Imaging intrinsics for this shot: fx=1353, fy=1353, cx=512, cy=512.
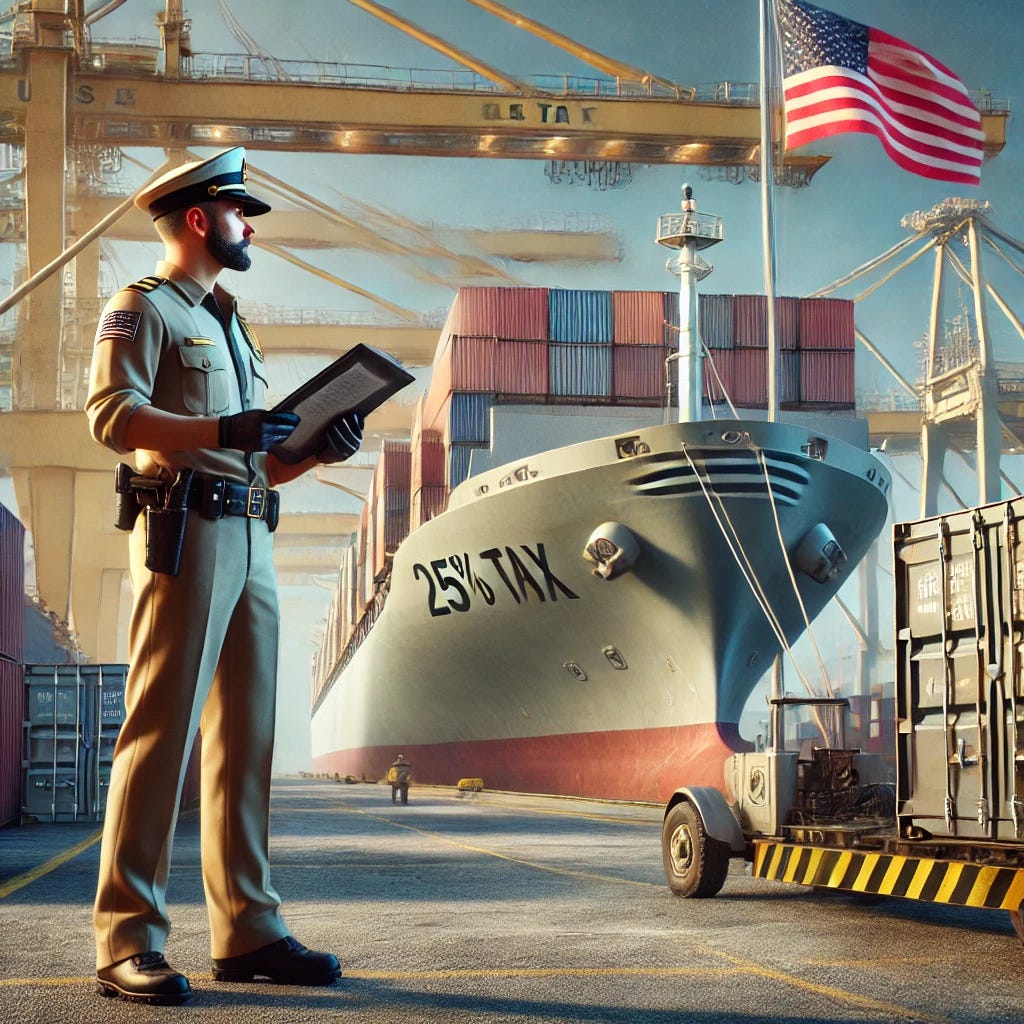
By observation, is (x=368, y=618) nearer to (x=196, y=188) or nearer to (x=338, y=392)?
(x=196, y=188)

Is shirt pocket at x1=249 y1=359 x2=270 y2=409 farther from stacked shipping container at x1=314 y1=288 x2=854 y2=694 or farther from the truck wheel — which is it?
stacked shipping container at x1=314 y1=288 x2=854 y2=694

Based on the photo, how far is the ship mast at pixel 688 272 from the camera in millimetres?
21000

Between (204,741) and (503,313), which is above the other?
(503,313)

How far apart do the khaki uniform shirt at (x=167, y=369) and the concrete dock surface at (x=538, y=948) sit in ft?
5.85

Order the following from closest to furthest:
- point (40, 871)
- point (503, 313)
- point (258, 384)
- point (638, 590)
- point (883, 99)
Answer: point (258, 384) < point (40, 871) < point (883, 99) < point (638, 590) < point (503, 313)

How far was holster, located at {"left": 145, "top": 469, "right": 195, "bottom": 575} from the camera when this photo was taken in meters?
4.53

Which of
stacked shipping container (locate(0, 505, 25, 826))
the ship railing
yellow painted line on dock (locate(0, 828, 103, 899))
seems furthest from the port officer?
the ship railing

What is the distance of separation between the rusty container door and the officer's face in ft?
10.8

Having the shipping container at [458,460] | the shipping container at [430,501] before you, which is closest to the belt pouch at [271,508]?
the shipping container at [458,460]

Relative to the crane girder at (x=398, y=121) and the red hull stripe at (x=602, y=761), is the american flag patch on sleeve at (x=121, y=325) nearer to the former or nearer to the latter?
the red hull stripe at (x=602, y=761)

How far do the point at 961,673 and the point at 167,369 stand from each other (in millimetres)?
3614

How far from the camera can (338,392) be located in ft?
14.8

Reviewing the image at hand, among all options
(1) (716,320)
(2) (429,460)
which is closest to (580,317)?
(1) (716,320)

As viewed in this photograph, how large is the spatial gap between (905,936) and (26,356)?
28.8 meters
